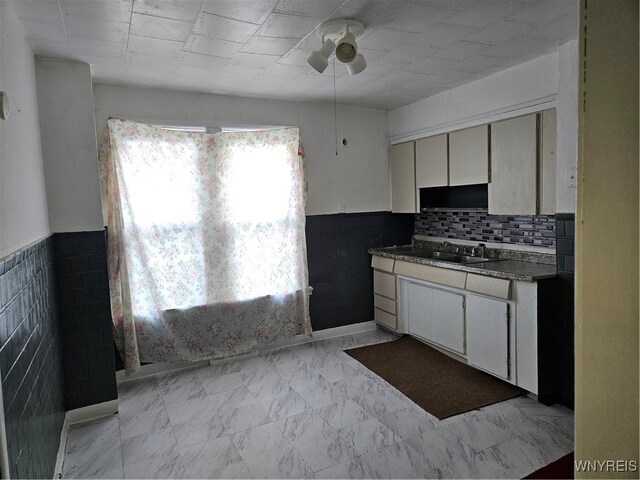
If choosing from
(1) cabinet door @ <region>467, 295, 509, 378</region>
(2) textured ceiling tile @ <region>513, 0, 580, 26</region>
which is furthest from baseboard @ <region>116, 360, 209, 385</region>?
(2) textured ceiling tile @ <region>513, 0, 580, 26</region>

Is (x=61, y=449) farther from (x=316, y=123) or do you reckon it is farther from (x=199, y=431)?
(x=316, y=123)

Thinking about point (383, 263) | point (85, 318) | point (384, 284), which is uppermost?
point (383, 263)

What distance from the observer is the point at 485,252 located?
3750mm

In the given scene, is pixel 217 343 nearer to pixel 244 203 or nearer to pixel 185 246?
pixel 185 246

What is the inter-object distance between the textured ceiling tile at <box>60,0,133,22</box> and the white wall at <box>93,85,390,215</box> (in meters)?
1.29

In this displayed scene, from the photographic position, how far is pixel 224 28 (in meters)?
2.22

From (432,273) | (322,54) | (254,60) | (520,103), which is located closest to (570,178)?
(520,103)

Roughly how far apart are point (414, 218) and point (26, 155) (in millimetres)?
3685

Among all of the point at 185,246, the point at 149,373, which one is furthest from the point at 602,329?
the point at 149,373

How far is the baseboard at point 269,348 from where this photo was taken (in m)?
3.42

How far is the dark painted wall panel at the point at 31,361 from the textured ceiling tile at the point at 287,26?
1.62 meters

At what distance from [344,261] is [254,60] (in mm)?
2240

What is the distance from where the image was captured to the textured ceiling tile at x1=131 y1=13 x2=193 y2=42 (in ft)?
6.82

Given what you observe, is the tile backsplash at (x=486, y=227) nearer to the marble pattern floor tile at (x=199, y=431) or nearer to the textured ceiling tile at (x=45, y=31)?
the marble pattern floor tile at (x=199, y=431)
